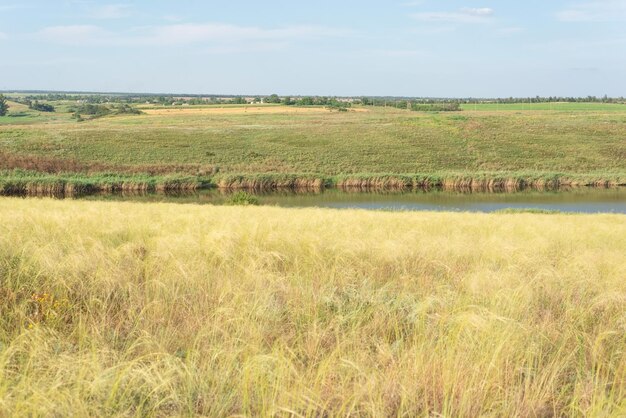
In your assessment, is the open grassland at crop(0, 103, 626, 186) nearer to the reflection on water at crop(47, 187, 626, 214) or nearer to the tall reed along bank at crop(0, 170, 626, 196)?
A: the tall reed along bank at crop(0, 170, 626, 196)

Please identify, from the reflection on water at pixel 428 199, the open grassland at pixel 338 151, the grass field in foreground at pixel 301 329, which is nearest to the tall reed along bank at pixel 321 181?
the open grassland at pixel 338 151

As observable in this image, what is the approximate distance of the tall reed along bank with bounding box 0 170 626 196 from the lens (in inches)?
1841

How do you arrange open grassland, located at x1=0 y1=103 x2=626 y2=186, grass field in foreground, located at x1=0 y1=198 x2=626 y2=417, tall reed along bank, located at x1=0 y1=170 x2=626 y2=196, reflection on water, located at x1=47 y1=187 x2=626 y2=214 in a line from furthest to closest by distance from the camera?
open grassland, located at x1=0 y1=103 x2=626 y2=186, tall reed along bank, located at x1=0 y1=170 x2=626 y2=196, reflection on water, located at x1=47 y1=187 x2=626 y2=214, grass field in foreground, located at x1=0 y1=198 x2=626 y2=417

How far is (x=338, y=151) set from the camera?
61094 millimetres

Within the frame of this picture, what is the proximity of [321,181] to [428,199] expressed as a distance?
11.1 metres

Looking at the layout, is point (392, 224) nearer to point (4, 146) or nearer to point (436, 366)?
point (436, 366)

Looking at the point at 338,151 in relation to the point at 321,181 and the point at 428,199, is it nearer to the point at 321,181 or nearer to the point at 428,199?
the point at 321,181

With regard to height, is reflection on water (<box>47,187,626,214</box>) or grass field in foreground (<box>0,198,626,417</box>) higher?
grass field in foreground (<box>0,198,626,417</box>)

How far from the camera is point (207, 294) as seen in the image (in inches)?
177

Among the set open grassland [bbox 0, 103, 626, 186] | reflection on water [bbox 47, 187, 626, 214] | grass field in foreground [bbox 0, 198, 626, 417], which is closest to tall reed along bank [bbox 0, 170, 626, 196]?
open grassland [bbox 0, 103, 626, 186]

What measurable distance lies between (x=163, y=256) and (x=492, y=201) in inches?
1501

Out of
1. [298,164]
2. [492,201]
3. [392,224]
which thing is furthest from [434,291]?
[298,164]

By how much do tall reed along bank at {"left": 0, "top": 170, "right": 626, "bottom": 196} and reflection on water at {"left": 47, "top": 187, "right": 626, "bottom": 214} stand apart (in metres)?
2.30

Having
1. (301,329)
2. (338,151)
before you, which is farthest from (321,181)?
(301,329)
